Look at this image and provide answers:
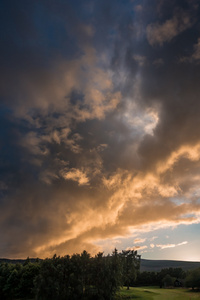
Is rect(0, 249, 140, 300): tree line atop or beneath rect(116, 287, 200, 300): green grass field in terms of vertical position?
atop

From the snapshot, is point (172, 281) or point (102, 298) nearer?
point (102, 298)

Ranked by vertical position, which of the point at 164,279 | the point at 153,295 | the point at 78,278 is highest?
the point at 78,278

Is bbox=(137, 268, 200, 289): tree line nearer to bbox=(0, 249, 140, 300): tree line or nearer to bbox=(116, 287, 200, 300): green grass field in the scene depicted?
bbox=(116, 287, 200, 300): green grass field

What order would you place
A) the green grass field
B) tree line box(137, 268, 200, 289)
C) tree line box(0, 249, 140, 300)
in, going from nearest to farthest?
1. tree line box(0, 249, 140, 300)
2. the green grass field
3. tree line box(137, 268, 200, 289)

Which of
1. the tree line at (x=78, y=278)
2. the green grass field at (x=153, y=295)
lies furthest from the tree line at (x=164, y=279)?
the tree line at (x=78, y=278)

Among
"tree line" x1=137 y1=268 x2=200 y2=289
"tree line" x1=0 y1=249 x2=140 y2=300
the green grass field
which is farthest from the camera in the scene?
"tree line" x1=137 y1=268 x2=200 y2=289

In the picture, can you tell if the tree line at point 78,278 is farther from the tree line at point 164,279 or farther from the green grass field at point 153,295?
the tree line at point 164,279

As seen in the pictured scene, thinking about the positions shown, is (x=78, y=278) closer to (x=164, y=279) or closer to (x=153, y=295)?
(x=153, y=295)

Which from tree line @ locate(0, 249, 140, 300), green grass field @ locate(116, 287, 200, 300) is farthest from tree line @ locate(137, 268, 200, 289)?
tree line @ locate(0, 249, 140, 300)

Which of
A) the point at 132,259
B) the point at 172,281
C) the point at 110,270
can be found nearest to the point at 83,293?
the point at 110,270

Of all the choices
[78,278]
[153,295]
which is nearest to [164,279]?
[153,295]

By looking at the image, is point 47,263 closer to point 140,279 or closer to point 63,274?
point 63,274

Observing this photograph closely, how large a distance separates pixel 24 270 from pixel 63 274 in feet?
120

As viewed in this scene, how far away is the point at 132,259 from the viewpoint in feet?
398
